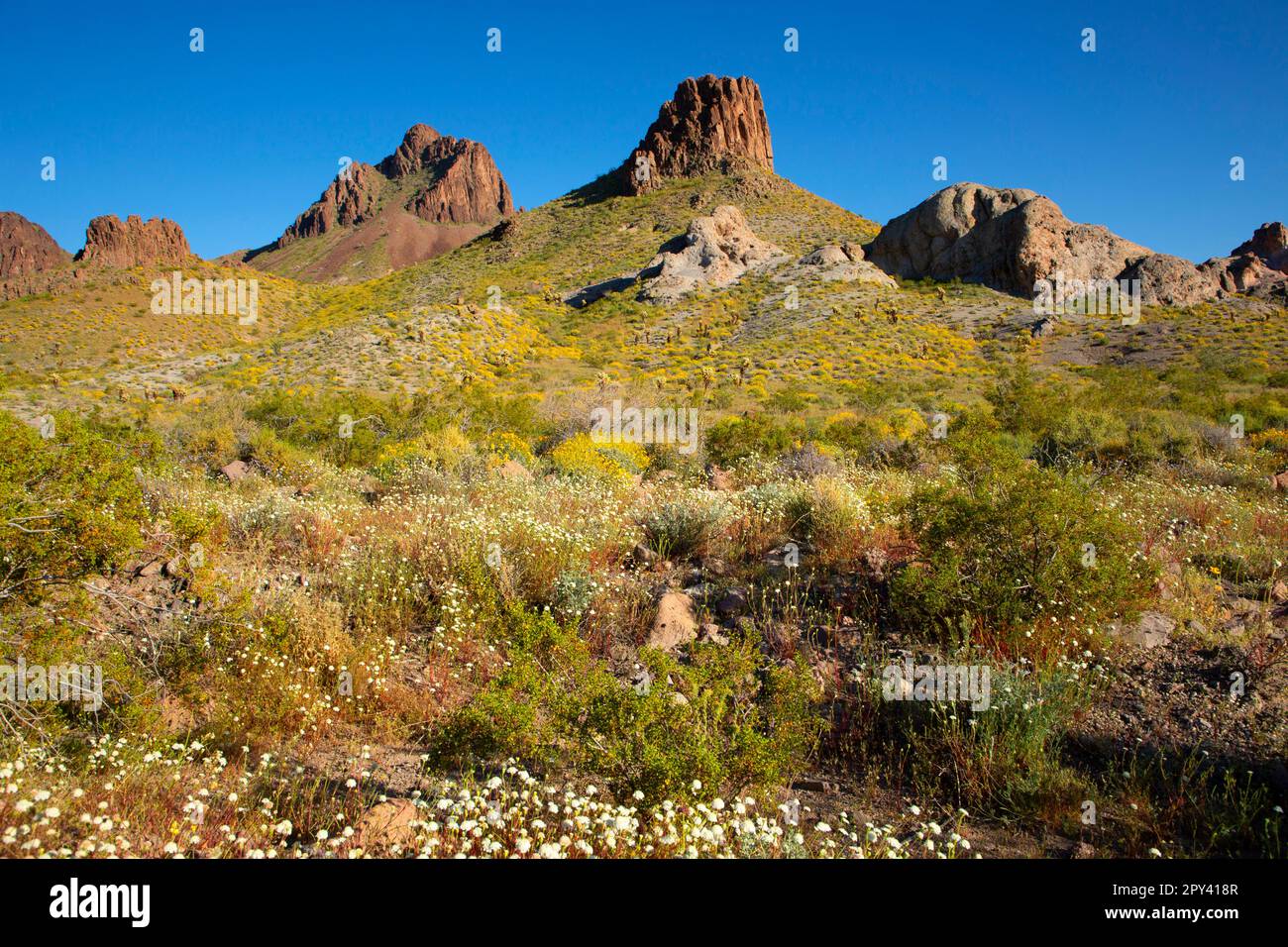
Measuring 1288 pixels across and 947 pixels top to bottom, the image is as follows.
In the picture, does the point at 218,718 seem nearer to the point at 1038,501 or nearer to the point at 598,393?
the point at 1038,501

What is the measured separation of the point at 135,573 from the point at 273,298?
48833mm

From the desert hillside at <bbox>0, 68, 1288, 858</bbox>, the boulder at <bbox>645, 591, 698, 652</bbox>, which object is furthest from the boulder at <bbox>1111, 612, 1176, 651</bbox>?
the boulder at <bbox>645, 591, 698, 652</bbox>

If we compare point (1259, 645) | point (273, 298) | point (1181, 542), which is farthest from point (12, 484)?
point (273, 298)

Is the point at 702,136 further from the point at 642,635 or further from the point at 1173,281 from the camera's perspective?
the point at 642,635

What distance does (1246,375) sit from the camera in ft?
76.8

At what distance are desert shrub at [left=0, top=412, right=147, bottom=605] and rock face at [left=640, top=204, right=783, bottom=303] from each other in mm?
39268

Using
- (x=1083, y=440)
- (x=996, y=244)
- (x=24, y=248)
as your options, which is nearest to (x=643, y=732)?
(x=1083, y=440)

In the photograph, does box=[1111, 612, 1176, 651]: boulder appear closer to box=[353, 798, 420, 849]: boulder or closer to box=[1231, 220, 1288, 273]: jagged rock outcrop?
box=[353, 798, 420, 849]: boulder

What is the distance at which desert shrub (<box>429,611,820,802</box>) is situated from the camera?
271 cm

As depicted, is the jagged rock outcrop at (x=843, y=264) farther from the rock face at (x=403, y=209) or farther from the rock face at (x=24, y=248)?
the rock face at (x=24, y=248)

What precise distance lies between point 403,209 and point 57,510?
434 ft

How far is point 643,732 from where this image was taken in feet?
9.24

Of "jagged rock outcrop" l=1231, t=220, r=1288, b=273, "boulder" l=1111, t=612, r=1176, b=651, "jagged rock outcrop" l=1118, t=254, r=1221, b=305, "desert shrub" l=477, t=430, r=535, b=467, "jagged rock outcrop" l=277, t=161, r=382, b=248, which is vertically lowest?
"boulder" l=1111, t=612, r=1176, b=651

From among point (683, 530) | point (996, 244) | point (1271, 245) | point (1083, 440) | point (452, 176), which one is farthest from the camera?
point (452, 176)
